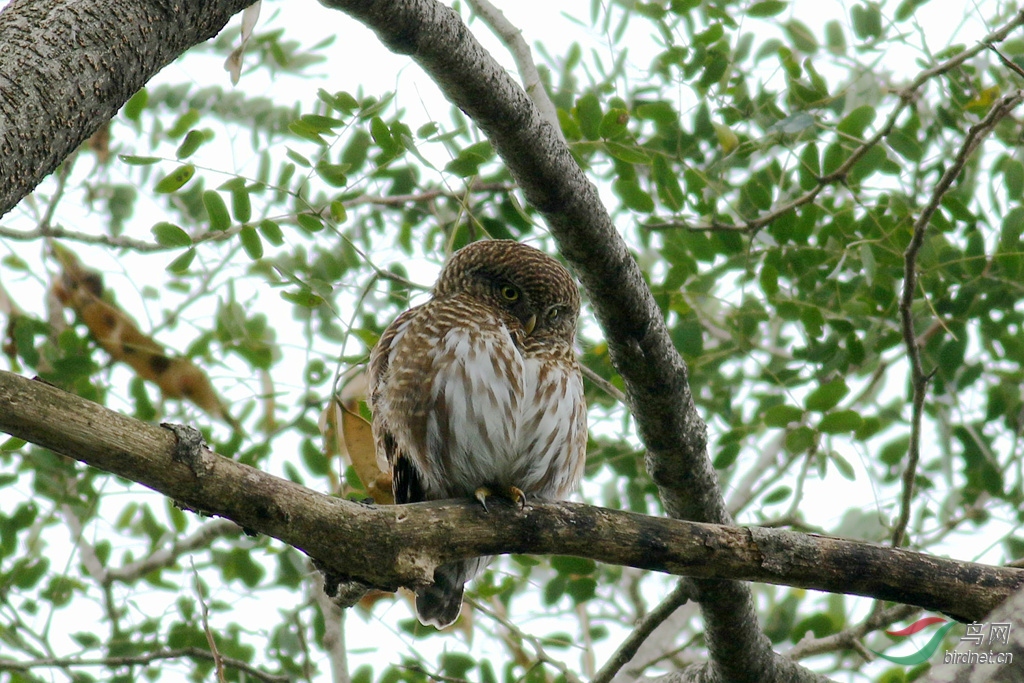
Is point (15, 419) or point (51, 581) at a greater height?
point (51, 581)

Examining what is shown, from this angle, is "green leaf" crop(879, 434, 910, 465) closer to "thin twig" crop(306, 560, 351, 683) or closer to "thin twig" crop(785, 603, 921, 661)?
"thin twig" crop(785, 603, 921, 661)

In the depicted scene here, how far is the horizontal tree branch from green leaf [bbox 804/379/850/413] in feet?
2.76

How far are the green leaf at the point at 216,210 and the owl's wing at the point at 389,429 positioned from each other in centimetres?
63

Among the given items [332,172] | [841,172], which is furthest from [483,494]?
[841,172]

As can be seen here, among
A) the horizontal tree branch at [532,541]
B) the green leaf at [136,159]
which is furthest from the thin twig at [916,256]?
the green leaf at [136,159]

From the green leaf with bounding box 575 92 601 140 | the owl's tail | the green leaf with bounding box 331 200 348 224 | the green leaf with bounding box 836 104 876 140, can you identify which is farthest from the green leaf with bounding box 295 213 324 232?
the green leaf with bounding box 836 104 876 140

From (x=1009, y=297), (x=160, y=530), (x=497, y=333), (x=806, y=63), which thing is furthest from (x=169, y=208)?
(x=1009, y=297)

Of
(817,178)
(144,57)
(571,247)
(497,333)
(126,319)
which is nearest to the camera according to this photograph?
(144,57)

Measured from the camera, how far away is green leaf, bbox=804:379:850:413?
338 centimetres

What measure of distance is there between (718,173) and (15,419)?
9.20 feet

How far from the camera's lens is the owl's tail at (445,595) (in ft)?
11.0

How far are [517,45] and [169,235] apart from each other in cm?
132

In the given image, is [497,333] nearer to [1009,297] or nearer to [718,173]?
[718,173]

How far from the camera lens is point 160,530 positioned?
456 centimetres
